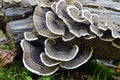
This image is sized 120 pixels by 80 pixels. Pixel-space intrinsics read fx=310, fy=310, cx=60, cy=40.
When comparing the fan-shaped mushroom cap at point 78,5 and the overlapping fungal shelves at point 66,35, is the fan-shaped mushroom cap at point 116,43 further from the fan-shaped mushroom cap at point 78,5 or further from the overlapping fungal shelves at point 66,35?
the fan-shaped mushroom cap at point 78,5

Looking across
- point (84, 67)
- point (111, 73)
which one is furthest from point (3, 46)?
point (111, 73)

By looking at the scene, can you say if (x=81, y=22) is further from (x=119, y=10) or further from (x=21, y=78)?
(x=21, y=78)

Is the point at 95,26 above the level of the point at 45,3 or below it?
below

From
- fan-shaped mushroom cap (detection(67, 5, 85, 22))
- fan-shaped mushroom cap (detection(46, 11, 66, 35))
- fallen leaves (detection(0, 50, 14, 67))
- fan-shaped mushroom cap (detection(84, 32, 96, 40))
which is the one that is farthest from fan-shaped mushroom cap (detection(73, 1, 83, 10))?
fallen leaves (detection(0, 50, 14, 67))

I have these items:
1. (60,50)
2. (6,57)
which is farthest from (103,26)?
(6,57)

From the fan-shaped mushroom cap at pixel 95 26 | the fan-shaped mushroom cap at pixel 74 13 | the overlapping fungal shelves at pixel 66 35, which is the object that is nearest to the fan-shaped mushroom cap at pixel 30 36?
the overlapping fungal shelves at pixel 66 35

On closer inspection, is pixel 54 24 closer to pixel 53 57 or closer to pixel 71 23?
pixel 71 23
